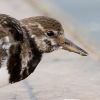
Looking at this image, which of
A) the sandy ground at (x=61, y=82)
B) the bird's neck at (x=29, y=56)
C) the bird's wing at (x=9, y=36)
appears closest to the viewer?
Result: the bird's wing at (x=9, y=36)

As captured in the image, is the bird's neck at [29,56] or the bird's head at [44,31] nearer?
the bird's neck at [29,56]

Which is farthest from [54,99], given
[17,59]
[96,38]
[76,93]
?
[96,38]

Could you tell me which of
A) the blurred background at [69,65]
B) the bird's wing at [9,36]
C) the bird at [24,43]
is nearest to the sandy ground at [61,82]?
the blurred background at [69,65]

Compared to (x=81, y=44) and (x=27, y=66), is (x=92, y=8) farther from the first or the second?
(x=27, y=66)

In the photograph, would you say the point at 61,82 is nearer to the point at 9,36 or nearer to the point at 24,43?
the point at 24,43

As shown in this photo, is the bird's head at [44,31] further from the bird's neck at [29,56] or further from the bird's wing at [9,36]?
the bird's wing at [9,36]

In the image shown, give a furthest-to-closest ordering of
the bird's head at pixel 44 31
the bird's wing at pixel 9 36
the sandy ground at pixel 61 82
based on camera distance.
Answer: the sandy ground at pixel 61 82 → the bird's head at pixel 44 31 → the bird's wing at pixel 9 36
